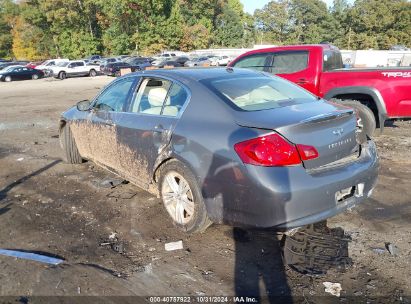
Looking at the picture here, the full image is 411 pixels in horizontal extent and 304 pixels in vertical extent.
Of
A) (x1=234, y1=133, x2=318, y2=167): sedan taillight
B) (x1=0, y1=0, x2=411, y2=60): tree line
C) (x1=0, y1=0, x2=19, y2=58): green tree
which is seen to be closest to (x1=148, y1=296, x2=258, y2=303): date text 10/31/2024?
(x1=234, y1=133, x2=318, y2=167): sedan taillight

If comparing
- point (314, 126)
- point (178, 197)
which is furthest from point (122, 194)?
point (314, 126)

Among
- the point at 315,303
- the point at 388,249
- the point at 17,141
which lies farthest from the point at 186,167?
the point at 17,141

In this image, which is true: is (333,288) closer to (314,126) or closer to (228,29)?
(314,126)

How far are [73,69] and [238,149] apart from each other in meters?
36.5

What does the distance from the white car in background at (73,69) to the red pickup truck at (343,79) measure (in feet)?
103

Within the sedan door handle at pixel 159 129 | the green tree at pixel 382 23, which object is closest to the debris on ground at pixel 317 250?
the sedan door handle at pixel 159 129

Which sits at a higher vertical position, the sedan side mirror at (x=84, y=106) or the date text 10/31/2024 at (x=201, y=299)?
the sedan side mirror at (x=84, y=106)

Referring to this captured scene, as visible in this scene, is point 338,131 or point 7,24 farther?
point 7,24

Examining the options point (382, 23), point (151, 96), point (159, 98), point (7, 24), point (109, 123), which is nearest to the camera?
point (159, 98)

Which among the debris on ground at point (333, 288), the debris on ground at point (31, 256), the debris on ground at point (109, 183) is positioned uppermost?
the debris on ground at point (109, 183)

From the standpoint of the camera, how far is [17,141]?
28.1 feet

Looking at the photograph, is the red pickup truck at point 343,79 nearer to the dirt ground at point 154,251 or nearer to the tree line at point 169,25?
the dirt ground at point 154,251

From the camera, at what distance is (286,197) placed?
10.1ft

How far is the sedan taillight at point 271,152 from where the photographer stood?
10.2 feet
